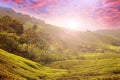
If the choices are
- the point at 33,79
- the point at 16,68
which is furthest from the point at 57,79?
the point at 16,68

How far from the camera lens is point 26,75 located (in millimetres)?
189500

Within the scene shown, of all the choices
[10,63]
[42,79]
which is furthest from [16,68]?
[42,79]

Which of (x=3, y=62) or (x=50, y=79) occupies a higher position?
(x=3, y=62)

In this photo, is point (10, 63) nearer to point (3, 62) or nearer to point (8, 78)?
point (3, 62)

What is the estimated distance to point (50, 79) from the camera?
195m

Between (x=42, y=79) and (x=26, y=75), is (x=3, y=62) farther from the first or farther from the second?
(x=42, y=79)

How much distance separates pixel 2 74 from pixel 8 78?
6005 mm

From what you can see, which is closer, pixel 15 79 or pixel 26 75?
pixel 15 79

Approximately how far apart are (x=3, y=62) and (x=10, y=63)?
9.44 meters

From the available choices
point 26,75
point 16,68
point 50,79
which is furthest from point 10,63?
point 50,79

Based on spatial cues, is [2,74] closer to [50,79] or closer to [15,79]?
[15,79]

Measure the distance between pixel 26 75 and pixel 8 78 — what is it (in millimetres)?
40425

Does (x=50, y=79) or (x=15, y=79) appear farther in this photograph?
(x=50, y=79)

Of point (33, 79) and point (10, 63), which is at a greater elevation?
point (10, 63)
